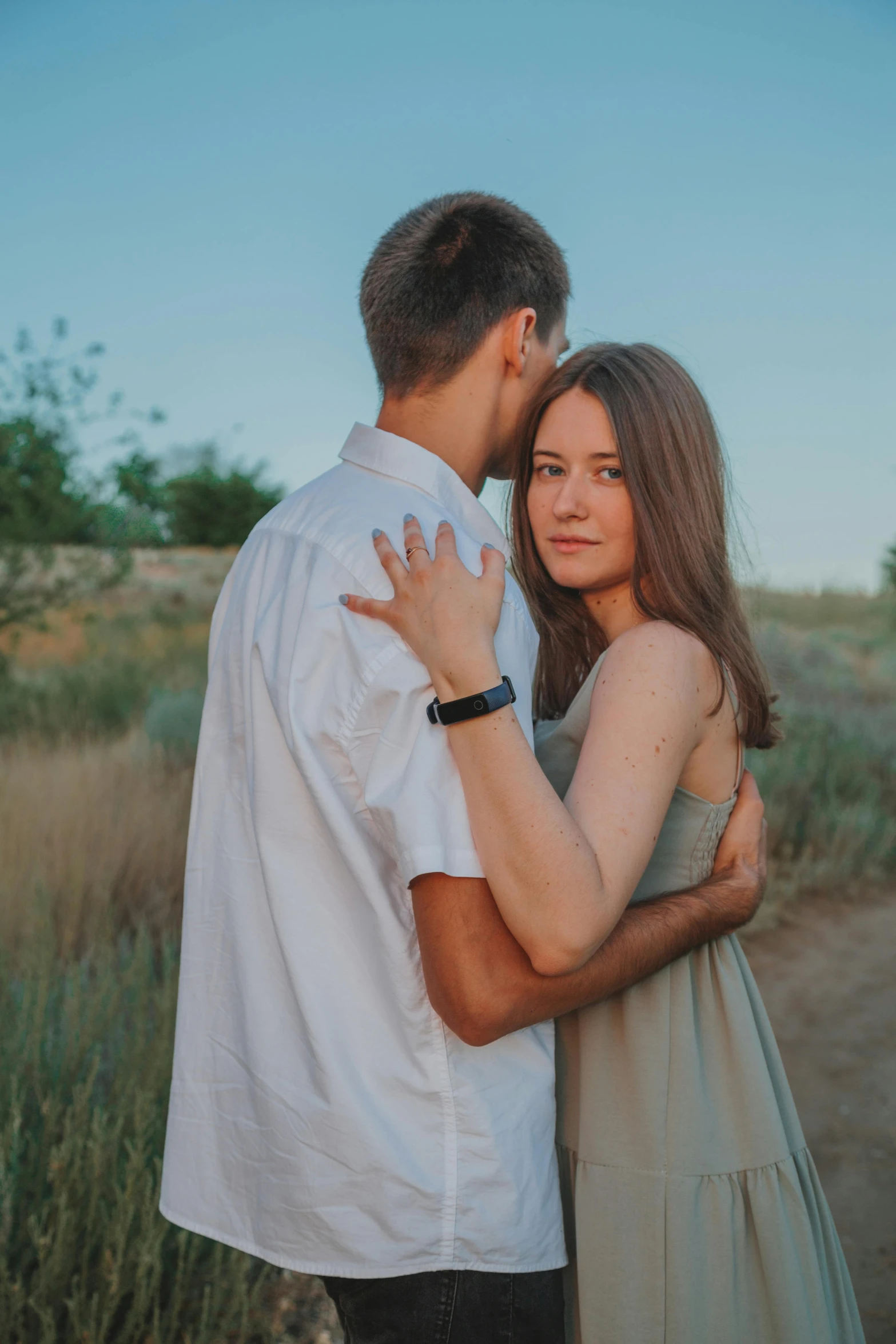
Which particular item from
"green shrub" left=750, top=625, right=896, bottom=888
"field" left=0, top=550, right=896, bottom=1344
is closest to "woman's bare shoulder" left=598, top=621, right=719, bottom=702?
"field" left=0, top=550, right=896, bottom=1344

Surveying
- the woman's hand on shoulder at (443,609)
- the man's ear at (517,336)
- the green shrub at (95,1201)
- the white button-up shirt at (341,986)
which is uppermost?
the man's ear at (517,336)

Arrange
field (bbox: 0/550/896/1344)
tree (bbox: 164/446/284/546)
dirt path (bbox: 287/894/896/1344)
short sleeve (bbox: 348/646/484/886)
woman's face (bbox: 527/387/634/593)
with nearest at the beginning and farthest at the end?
short sleeve (bbox: 348/646/484/886) → woman's face (bbox: 527/387/634/593) → field (bbox: 0/550/896/1344) → dirt path (bbox: 287/894/896/1344) → tree (bbox: 164/446/284/546)

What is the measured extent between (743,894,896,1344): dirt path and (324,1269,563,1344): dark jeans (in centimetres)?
236

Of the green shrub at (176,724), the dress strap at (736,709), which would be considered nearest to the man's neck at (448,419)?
the dress strap at (736,709)

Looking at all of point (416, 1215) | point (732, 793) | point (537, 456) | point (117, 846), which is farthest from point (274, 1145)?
point (117, 846)

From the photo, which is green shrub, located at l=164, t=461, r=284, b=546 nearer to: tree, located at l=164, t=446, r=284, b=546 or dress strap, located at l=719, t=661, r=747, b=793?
tree, located at l=164, t=446, r=284, b=546

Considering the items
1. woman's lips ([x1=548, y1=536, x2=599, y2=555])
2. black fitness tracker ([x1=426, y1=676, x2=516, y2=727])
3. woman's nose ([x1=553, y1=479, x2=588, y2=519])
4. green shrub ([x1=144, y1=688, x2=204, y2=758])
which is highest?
woman's nose ([x1=553, y1=479, x2=588, y2=519])

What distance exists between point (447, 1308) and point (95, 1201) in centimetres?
154

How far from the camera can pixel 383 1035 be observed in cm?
138

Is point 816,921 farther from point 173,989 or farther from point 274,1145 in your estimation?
point 274,1145

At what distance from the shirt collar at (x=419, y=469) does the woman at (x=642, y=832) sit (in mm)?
174

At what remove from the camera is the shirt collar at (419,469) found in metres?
1.58

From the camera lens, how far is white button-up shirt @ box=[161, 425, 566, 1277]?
133 centimetres

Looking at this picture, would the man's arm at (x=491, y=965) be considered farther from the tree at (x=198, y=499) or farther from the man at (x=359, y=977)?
the tree at (x=198, y=499)
